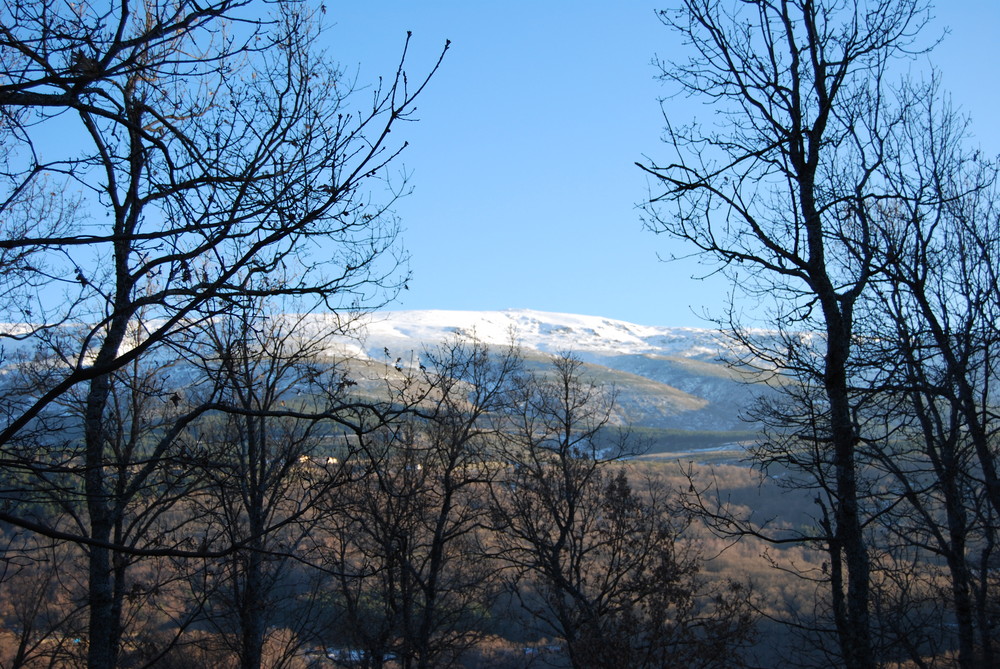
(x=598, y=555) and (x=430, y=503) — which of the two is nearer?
(x=430, y=503)

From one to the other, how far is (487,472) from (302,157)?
12182 millimetres

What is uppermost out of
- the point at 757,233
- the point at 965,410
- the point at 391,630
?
the point at 757,233

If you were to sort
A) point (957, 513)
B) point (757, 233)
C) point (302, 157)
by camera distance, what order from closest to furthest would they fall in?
point (302, 157) → point (757, 233) → point (957, 513)

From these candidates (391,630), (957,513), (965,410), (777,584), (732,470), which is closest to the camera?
(965,410)

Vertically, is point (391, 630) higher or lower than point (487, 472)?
lower

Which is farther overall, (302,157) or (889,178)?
(889,178)

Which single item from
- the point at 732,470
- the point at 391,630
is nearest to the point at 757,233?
the point at 391,630

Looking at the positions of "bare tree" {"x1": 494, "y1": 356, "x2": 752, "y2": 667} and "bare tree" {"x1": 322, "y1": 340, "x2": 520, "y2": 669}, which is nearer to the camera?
"bare tree" {"x1": 494, "y1": 356, "x2": 752, "y2": 667}

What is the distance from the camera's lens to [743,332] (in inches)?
309

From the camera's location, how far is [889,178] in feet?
38.4

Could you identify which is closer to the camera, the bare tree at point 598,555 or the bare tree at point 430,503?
the bare tree at point 598,555

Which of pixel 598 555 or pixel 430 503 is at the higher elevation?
pixel 430 503

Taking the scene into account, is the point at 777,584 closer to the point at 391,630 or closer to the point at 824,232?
the point at 391,630

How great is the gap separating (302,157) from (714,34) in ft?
16.1
